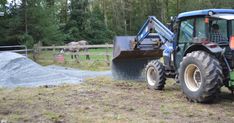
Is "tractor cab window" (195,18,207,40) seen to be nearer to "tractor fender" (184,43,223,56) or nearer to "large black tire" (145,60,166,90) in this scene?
"tractor fender" (184,43,223,56)

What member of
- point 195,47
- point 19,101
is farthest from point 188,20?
point 19,101

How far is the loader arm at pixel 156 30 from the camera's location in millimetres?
10438

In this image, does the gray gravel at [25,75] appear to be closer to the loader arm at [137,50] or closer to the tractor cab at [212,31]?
the loader arm at [137,50]

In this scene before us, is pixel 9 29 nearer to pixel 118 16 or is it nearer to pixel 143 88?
pixel 143 88

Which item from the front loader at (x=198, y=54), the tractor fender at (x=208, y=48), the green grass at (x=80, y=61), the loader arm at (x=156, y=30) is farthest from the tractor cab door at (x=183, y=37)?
the green grass at (x=80, y=61)

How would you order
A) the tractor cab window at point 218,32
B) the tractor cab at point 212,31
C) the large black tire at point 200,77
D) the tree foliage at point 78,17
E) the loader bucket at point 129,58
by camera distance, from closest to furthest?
the large black tire at point 200,77, the tractor cab at point 212,31, the tractor cab window at point 218,32, the loader bucket at point 129,58, the tree foliage at point 78,17

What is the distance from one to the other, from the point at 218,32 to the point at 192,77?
1.07 m

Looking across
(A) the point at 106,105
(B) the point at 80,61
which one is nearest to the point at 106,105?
(A) the point at 106,105

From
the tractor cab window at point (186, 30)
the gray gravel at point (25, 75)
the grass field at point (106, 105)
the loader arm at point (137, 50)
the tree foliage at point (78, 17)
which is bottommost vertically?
the grass field at point (106, 105)

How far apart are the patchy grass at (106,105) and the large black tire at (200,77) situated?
7.7 inches

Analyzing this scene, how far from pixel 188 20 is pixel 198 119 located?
314 centimetres

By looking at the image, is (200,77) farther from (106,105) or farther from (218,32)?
(106,105)

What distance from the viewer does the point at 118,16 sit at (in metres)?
49.8

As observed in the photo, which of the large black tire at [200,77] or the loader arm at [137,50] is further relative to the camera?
the loader arm at [137,50]
